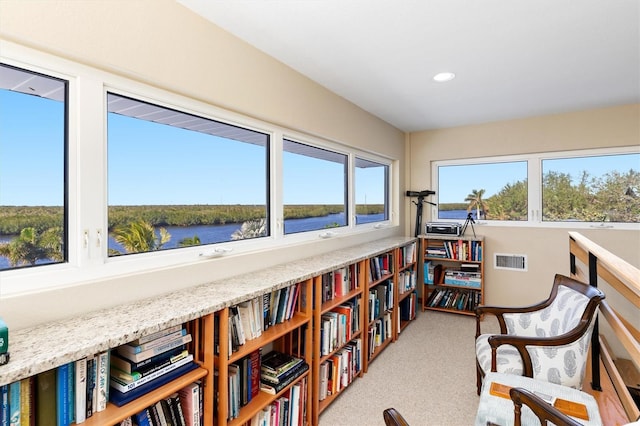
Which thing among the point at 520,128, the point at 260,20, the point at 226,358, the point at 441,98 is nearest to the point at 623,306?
the point at 520,128

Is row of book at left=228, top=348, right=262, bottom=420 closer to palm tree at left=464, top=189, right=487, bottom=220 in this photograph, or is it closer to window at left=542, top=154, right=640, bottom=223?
palm tree at left=464, top=189, right=487, bottom=220

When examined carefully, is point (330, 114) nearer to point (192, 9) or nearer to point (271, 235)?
point (271, 235)

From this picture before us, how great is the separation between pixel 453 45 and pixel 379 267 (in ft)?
6.34

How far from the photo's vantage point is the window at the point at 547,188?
3.47 metres

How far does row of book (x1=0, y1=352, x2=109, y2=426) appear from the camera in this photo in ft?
3.09

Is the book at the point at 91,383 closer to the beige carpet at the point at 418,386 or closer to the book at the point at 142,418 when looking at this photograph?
the book at the point at 142,418

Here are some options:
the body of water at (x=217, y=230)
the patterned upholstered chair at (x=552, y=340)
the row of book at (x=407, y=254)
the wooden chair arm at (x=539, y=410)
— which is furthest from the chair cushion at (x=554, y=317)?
the body of water at (x=217, y=230)

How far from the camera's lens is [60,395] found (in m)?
1.04

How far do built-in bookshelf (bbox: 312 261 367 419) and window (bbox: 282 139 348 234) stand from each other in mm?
Result: 563

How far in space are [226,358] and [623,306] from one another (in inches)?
158

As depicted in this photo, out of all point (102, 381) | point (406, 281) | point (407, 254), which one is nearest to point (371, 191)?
point (407, 254)

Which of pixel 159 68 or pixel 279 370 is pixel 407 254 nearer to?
pixel 279 370

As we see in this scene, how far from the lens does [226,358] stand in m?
1.42

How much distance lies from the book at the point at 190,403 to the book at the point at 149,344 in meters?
0.23
